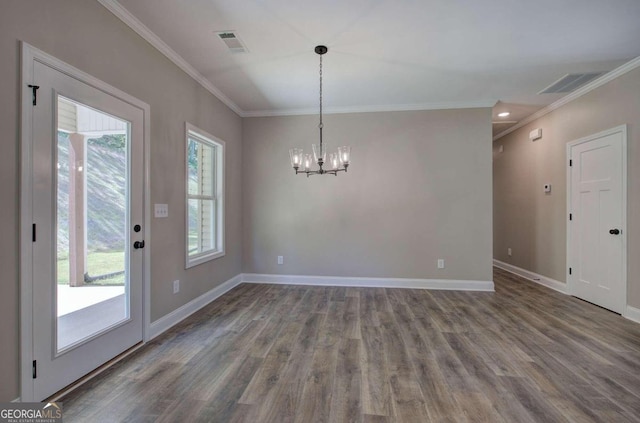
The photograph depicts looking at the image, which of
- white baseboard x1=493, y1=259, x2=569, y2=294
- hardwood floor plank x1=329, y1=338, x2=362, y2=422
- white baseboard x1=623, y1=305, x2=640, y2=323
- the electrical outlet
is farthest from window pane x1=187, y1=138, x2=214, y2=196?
white baseboard x1=493, y1=259, x2=569, y2=294

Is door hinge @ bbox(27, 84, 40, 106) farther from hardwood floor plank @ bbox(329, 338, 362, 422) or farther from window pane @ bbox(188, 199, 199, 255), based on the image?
hardwood floor plank @ bbox(329, 338, 362, 422)

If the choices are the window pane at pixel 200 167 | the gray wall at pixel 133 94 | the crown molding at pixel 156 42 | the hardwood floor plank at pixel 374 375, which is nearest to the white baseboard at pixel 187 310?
the gray wall at pixel 133 94

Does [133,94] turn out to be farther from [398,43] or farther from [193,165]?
[398,43]

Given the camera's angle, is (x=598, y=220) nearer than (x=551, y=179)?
Yes

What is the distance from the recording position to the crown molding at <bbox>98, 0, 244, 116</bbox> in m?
2.17

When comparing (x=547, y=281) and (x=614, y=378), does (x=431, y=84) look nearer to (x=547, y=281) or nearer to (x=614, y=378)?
(x=614, y=378)

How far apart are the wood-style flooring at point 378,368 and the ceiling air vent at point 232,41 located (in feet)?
9.44

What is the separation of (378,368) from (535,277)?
13.6ft

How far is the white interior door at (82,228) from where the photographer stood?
169cm

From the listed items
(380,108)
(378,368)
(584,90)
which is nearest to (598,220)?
(584,90)

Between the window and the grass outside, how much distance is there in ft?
2.99

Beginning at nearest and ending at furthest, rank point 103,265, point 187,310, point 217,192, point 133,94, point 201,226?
point 103,265 → point 133,94 → point 187,310 → point 201,226 → point 217,192

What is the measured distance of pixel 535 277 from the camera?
4.72m

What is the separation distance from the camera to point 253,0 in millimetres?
2137
